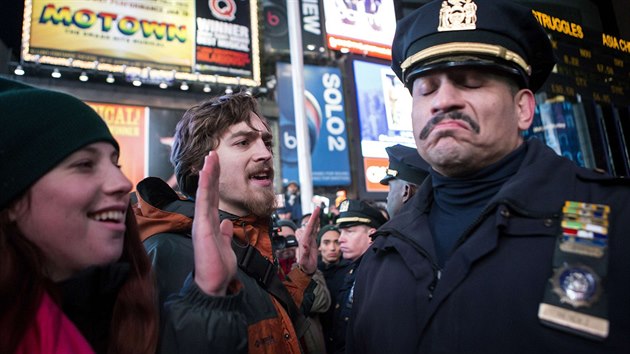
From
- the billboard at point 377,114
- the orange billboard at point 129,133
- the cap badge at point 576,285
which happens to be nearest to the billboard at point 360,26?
the billboard at point 377,114

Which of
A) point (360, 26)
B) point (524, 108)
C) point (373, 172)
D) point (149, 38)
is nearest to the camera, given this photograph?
point (524, 108)

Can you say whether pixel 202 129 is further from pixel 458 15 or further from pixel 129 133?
pixel 129 133

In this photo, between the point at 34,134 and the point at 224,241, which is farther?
the point at 224,241

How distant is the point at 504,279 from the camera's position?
4.98 feet

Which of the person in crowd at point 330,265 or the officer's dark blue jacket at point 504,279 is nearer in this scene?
the officer's dark blue jacket at point 504,279

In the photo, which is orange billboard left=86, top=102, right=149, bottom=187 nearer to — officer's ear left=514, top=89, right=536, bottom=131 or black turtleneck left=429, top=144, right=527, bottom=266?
black turtleneck left=429, top=144, right=527, bottom=266

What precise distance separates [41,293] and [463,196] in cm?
159

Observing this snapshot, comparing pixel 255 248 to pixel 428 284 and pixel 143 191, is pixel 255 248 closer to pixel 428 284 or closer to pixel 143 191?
pixel 143 191

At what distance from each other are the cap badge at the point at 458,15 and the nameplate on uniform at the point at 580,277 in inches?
34.9

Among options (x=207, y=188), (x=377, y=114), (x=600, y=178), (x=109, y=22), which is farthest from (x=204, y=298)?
(x=109, y=22)

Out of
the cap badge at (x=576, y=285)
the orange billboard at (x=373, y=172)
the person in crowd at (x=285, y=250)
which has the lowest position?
the cap badge at (x=576, y=285)

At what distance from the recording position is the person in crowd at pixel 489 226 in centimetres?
142

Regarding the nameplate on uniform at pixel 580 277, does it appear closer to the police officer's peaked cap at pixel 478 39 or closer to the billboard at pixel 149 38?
the police officer's peaked cap at pixel 478 39

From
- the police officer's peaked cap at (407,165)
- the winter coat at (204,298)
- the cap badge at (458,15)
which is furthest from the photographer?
the police officer's peaked cap at (407,165)
